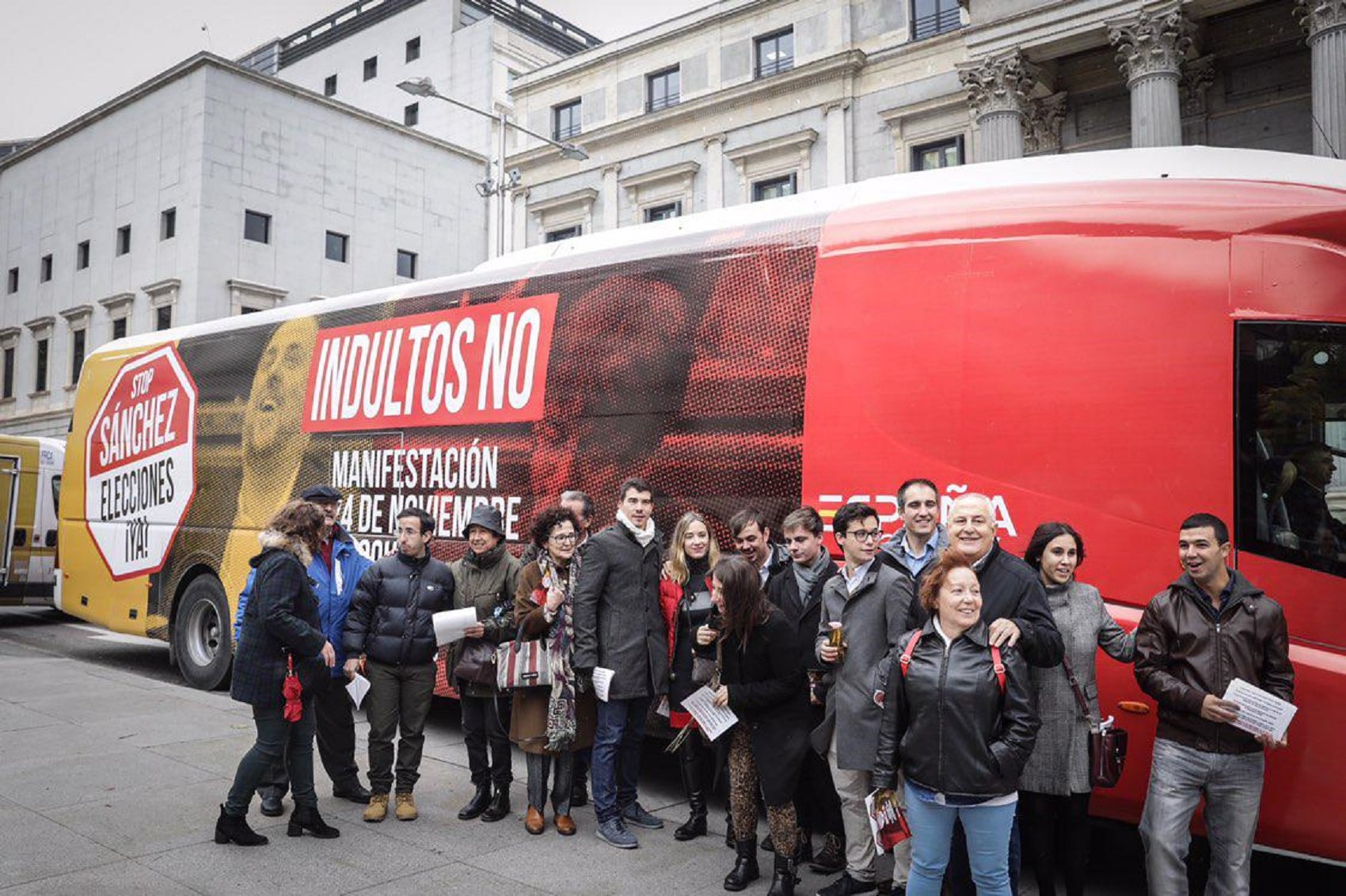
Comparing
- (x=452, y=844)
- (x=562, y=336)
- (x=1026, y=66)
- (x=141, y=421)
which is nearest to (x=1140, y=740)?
(x=452, y=844)

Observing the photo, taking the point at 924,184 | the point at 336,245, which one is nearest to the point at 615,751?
the point at 924,184

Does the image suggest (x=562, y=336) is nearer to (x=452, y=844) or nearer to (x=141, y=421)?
(x=452, y=844)

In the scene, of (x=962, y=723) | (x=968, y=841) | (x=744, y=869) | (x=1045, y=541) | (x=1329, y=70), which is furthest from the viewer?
(x=1329, y=70)

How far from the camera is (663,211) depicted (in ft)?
107

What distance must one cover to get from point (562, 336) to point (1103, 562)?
4.12 meters


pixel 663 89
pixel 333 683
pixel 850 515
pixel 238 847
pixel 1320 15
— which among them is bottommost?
pixel 238 847

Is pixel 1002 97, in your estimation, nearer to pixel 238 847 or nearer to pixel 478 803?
pixel 478 803

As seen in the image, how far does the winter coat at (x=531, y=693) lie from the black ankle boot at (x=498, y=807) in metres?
0.43

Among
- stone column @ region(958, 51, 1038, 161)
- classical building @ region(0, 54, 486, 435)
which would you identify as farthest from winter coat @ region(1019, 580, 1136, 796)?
classical building @ region(0, 54, 486, 435)

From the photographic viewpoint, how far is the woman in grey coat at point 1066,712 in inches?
175

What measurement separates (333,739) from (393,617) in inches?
38.4

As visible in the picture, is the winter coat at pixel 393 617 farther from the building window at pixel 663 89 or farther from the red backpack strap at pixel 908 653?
the building window at pixel 663 89

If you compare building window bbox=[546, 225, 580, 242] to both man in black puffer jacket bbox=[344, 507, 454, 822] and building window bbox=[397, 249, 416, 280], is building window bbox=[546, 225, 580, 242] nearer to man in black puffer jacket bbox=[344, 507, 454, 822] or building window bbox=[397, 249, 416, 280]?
building window bbox=[397, 249, 416, 280]

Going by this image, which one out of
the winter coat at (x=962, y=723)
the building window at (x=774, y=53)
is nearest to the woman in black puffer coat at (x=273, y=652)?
the winter coat at (x=962, y=723)
